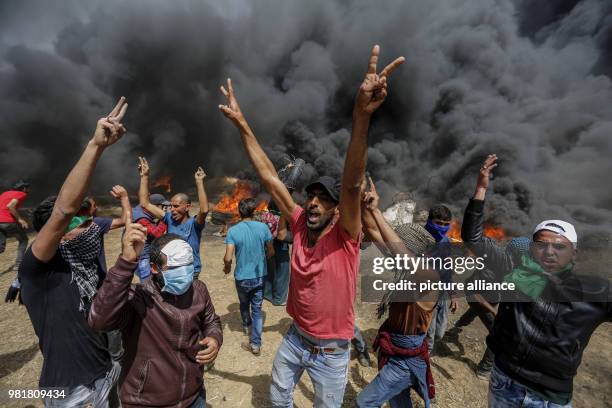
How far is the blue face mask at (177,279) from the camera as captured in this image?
1.79m

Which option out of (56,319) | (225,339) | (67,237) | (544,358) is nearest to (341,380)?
(544,358)

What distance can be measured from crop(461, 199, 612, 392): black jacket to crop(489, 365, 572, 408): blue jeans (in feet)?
0.23

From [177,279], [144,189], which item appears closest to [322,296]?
[177,279]

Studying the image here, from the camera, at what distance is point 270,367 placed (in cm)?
394

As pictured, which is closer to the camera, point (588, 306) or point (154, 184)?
point (588, 306)

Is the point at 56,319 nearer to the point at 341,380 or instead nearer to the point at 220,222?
the point at 341,380

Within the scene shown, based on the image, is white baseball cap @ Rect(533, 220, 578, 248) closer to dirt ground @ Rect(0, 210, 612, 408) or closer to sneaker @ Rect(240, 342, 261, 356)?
dirt ground @ Rect(0, 210, 612, 408)

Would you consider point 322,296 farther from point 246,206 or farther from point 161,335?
point 246,206

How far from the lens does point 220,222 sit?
36.7ft

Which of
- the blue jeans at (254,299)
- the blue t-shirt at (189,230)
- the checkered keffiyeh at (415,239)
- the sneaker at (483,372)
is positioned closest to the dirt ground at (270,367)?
the sneaker at (483,372)

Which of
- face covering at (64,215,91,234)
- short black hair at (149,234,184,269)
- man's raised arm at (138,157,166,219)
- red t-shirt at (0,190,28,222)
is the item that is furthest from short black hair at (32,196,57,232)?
red t-shirt at (0,190,28,222)

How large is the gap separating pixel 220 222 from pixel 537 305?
10431mm

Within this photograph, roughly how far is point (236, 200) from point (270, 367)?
994 centimetres

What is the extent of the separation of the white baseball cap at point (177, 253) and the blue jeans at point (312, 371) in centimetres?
116
